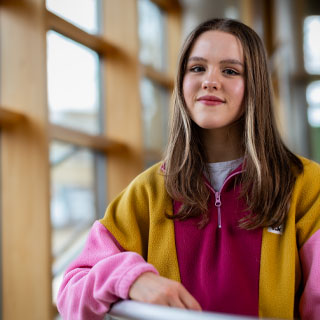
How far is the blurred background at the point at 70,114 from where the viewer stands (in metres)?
2.59

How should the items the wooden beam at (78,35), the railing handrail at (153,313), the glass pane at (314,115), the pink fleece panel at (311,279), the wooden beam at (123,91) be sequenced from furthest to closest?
the glass pane at (314,115) < the wooden beam at (123,91) < the wooden beam at (78,35) < the pink fleece panel at (311,279) < the railing handrail at (153,313)

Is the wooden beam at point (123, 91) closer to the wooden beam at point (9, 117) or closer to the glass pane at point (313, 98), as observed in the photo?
the wooden beam at point (9, 117)

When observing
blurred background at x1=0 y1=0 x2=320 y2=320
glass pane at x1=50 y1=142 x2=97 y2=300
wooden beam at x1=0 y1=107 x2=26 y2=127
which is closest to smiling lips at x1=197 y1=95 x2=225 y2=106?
blurred background at x1=0 y1=0 x2=320 y2=320

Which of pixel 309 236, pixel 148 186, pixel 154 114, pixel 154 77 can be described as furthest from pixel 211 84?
pixel 154 114

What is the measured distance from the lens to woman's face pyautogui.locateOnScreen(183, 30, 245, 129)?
46.2 inches

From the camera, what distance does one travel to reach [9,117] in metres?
2.52

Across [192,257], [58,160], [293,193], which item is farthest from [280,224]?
[58,160]

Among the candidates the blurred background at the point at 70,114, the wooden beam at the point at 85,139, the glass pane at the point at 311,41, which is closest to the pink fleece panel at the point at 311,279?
the blurred background at the point at 70,114

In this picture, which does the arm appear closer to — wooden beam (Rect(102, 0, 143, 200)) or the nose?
the nose

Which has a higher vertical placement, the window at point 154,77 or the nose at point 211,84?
the window at point 154,77

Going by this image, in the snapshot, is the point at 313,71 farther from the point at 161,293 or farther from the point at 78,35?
the point at 161,293

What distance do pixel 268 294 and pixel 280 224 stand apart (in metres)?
0.14

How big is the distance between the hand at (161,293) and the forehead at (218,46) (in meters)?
0.53

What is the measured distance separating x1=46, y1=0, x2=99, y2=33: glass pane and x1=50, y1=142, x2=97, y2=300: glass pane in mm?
796
